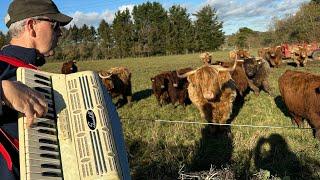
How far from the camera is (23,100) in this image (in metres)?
1.96

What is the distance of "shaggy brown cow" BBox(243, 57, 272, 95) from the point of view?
16.0 meters

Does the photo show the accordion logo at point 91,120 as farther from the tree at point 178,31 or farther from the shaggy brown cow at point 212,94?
the tree at point 178,31

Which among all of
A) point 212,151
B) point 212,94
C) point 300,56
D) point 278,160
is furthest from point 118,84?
point 300,56

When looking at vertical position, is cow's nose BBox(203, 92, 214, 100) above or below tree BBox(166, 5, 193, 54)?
below

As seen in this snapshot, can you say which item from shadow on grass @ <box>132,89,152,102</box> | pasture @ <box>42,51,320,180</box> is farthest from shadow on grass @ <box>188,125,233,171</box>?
shadow on grass @ <box>132,89,152,102</box>

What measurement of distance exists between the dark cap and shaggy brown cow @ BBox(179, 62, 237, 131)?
7784 millimetres

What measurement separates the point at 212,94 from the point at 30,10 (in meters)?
7.93

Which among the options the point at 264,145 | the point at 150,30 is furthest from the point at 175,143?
the point at 150,30

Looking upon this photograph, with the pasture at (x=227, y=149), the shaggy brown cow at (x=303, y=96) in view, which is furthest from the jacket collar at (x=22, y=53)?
the shaggy brown cow at (x=303, y=96)

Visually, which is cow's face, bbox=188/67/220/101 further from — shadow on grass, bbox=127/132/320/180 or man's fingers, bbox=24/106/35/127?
man's fingers, bbox=24/106/35/127

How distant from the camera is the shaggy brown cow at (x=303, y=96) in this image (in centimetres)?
937

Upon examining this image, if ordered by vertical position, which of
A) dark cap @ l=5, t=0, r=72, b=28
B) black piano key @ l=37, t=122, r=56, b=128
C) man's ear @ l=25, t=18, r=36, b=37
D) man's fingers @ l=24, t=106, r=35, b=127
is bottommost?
black piano key @ l=37, t=122, r=56, b=128

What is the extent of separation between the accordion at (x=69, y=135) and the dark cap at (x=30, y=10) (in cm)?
39

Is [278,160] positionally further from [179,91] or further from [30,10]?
[179,91]
